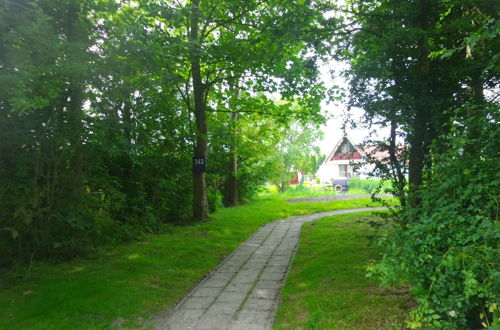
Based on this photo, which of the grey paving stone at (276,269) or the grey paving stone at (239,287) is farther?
the grey paving stone at (276,269)

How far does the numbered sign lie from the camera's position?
39.2 ft

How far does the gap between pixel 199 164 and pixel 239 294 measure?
698 cm

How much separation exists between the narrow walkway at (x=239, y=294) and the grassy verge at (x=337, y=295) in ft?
0.85

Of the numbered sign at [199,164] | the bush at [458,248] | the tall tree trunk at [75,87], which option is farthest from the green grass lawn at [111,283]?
the bush at [458,248]

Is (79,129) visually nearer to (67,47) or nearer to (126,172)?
(67,47)

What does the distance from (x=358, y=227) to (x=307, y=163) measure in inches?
1014

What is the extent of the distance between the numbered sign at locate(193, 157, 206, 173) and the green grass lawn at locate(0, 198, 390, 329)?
2731 mm

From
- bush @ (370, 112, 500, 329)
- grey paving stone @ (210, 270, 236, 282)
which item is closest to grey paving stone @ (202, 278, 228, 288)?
grey paving stone @ (210, 270, 236, 282)

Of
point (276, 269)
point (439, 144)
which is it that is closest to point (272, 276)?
point (276, 269)

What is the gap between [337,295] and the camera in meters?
4.98

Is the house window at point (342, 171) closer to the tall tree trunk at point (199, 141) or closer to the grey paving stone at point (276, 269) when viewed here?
the tall tree trunk at point (199, 141)

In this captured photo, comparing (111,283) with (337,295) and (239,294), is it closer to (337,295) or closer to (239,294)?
(239,294)

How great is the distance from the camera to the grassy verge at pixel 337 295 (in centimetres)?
415

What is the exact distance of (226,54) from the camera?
10469 millimetres
